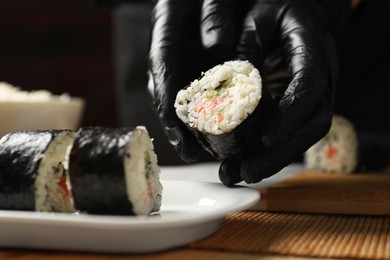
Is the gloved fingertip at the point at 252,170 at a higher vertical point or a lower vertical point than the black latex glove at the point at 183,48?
lower

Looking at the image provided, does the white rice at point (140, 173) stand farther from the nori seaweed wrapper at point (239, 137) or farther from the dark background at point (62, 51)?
the dark background at point (62, 51)

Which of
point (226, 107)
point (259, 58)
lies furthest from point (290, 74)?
point (226, 107)

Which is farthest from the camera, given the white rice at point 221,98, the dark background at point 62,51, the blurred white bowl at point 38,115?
the dark background at point 62,51

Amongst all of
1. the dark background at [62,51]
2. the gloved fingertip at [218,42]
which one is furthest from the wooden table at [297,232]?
the dark background at [62,51]

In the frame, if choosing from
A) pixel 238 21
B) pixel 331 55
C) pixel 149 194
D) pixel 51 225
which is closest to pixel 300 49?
pixel 331 55

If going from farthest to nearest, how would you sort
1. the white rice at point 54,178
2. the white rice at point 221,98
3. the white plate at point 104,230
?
the white rice at point 221,98 < the white rice at point 54,178 < the white plate at point 104,230

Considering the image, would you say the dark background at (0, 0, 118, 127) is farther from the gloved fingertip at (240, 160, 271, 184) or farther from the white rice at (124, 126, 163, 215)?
the white rice at (124, 126, 163, 215)

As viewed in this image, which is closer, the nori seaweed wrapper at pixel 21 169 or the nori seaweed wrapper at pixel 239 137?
the nori seaweed wrapper at pixel 21 169
